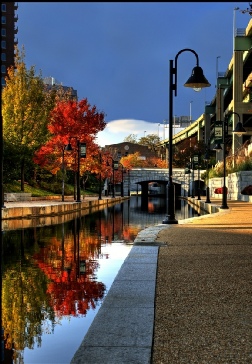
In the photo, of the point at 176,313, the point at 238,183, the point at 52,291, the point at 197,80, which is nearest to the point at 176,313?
the point at 176,313

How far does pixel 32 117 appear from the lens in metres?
51.5

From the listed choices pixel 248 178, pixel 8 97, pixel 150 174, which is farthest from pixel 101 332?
pixel 150 174

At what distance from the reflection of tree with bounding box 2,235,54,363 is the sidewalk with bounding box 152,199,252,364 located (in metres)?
1.28

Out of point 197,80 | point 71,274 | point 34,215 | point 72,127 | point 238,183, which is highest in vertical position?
point 72,127

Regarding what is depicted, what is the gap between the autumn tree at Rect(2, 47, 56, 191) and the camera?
50250 mm

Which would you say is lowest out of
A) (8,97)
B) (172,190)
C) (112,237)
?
(112,237)

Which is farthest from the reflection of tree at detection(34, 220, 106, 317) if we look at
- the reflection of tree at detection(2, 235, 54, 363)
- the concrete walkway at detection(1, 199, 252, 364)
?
the concrete walkway at detection(1, 199, 252, 364)

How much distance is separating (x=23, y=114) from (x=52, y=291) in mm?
44213

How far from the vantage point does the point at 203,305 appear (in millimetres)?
5934

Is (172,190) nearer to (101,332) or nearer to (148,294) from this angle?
(148,294)

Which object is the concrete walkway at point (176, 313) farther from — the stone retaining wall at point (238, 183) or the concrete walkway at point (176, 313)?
the stone retaining wall at point (238, 183)

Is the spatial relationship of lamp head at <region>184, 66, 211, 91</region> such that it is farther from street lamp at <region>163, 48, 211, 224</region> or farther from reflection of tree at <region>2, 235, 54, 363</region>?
reflection of tree at <region>2, 235, 54, 363</region>

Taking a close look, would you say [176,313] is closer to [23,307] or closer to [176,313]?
[176,313]

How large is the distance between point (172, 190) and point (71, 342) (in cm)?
1364
